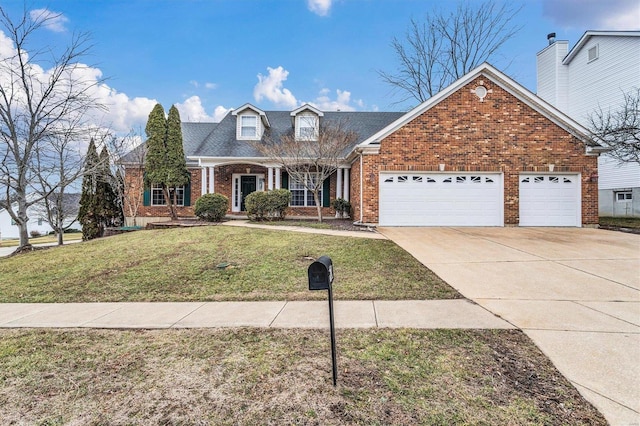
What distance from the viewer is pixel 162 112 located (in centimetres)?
1482

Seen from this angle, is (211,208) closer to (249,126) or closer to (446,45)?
(249,126)

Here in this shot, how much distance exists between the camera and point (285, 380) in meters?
2.49

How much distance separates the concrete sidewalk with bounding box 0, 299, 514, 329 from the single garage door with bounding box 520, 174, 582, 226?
995 cm

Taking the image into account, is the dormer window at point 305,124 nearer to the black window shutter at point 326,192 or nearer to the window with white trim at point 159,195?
the black window shutter at point 326,192

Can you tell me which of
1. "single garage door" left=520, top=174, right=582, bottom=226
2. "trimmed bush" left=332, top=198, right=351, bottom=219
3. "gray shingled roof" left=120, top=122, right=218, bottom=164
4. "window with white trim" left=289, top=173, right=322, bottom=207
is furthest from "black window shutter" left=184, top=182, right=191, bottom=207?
"single garage door" left=520, top=174, right=582, bottom=226

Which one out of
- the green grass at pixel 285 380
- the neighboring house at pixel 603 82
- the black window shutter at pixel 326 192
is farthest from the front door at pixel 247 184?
the neighboring house at pixel 603 82

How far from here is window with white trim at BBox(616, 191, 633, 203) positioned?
627 inches

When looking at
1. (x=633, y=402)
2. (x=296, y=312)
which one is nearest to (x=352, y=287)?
(x=296, y=312)

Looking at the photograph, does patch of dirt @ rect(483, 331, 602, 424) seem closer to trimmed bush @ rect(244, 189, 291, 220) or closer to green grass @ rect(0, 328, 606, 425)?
green grass @ rect(0, 328, 606, 425)

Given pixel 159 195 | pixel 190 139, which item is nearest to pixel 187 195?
pixel 159 195

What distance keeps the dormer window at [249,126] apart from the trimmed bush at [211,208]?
4.91 meters

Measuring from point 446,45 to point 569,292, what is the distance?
69.7ft

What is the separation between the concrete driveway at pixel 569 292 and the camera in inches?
99.5

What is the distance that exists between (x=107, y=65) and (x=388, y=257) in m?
10.5
